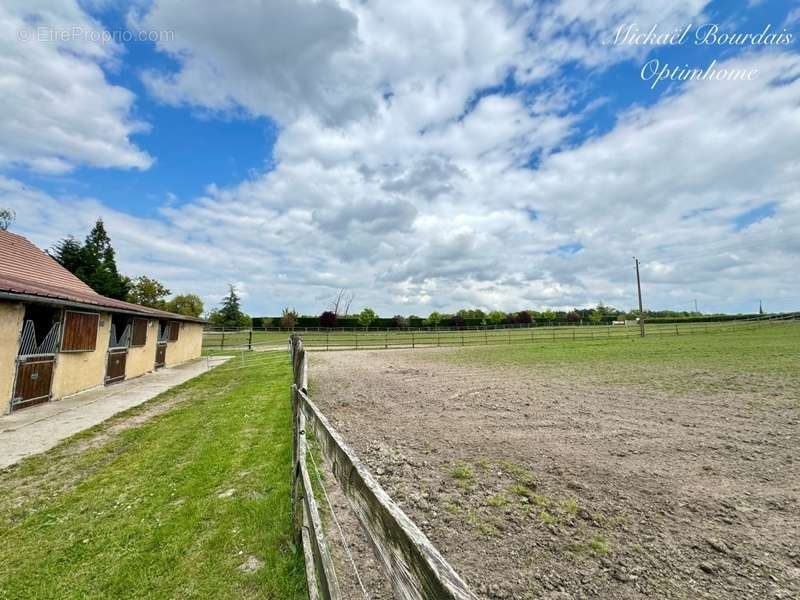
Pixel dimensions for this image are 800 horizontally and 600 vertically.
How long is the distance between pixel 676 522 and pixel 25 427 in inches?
408

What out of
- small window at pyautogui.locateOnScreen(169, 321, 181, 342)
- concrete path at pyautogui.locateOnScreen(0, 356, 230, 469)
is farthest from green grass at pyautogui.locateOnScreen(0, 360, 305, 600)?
small window at pyautogui.locateOnScreen(169, 321, 181, 342)

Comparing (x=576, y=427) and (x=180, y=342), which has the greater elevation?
(x=180, y=342)

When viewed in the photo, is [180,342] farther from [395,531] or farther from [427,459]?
[395,531]

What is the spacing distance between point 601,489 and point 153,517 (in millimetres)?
4814

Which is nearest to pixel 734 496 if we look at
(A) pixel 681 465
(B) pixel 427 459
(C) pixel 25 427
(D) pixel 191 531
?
(A) pixel 681 465

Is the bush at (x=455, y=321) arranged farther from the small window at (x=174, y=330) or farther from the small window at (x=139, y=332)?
the small window at (x=139, y=332)

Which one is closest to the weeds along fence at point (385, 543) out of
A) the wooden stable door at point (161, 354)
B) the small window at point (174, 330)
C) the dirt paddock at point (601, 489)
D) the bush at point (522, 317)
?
the dirt paddock at point (601, 489)

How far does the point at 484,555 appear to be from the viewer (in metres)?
3.01

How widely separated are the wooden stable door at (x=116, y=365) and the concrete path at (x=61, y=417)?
31 cm

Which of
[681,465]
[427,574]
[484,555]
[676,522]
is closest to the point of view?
[427,574]

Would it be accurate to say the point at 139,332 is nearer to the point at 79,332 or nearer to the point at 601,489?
the point at 79,332

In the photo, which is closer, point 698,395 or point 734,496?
point 734,496

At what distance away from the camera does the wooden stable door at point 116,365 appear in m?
12.0

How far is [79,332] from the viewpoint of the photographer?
395 inches
